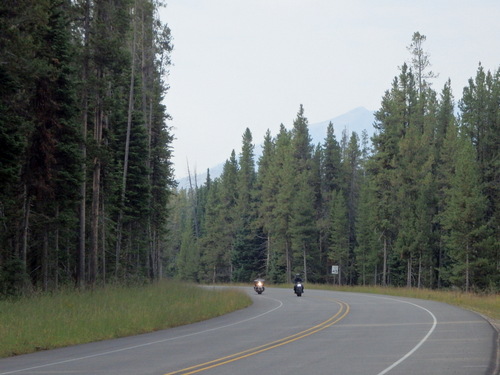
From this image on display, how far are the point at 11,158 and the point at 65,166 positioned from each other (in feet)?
23.9

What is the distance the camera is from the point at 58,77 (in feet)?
94.1

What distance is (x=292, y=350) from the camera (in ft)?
53.7

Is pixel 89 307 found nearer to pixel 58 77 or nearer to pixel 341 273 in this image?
pixel 58 77

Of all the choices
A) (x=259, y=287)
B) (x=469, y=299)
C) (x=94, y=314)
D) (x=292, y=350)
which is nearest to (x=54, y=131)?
(x=94, y=314)

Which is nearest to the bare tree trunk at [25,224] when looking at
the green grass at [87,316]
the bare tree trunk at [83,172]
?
the green grass at [87,316]

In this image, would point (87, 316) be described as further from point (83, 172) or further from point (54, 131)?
point (54, 131)

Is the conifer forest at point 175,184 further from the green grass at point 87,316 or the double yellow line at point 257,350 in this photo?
the double yellow line at point 257,350

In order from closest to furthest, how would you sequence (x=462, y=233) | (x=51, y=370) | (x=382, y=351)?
1. (x=51, y=370)
2. (x=382, y=351)
3. (x=462, y=233)

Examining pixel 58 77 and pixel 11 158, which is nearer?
pixel 11 158

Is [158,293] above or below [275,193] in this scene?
below

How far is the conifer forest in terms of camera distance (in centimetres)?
2841

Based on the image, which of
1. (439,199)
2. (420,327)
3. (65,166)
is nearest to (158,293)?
(65,166)

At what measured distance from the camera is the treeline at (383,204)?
192 feet

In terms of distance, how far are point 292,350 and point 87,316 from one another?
856 cm
